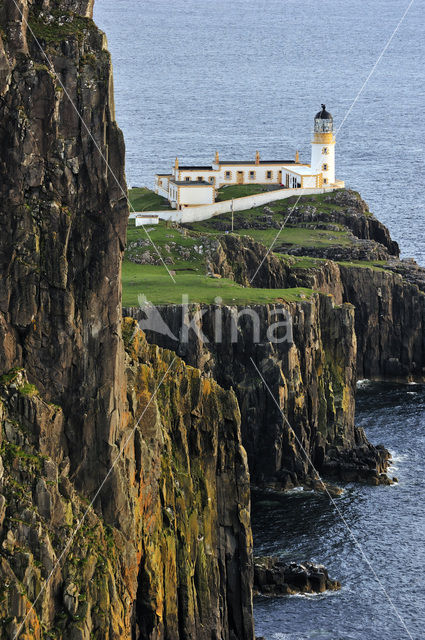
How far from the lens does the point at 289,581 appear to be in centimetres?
12544

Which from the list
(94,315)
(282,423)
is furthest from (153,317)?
(94,315)

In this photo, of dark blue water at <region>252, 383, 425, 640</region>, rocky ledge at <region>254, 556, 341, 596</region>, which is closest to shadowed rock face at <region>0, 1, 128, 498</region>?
dark blue water at <region>252, 383, 425, 640</region>

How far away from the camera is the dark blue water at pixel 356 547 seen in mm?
118375

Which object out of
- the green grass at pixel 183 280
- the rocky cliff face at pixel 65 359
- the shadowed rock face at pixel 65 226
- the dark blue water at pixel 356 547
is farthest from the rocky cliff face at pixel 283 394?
the shadowed rock face at pixel 65 226

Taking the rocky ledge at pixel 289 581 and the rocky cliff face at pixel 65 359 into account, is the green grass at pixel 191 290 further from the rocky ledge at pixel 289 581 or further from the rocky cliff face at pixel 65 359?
the rocky cliff face at pixel 65 359

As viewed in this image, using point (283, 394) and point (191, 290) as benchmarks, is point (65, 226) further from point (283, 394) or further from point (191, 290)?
point (191, 290)

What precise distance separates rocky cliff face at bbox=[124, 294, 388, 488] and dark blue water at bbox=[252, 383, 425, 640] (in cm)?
409

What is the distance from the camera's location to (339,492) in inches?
5915

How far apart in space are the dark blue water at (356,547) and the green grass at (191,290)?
1769cm

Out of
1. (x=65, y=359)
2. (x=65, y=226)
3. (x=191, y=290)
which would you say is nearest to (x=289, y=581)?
(x=191, y=290)

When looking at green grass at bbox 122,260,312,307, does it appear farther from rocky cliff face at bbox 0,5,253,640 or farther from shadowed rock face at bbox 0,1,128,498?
shadowed rock face at bbox 0,1,128,498

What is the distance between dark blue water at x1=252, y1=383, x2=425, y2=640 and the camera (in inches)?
4660

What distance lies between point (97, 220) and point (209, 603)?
88.5ft

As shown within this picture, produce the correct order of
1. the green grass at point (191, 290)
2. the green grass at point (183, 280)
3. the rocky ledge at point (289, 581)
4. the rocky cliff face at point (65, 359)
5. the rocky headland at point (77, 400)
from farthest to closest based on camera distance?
the green grass at point (183, 280) → the green grass at point (191, 290) → the rocky ledge at point (289, 581) → the rocky headland at point (77, 400) → the rocky cliff face at point (65, 359)
